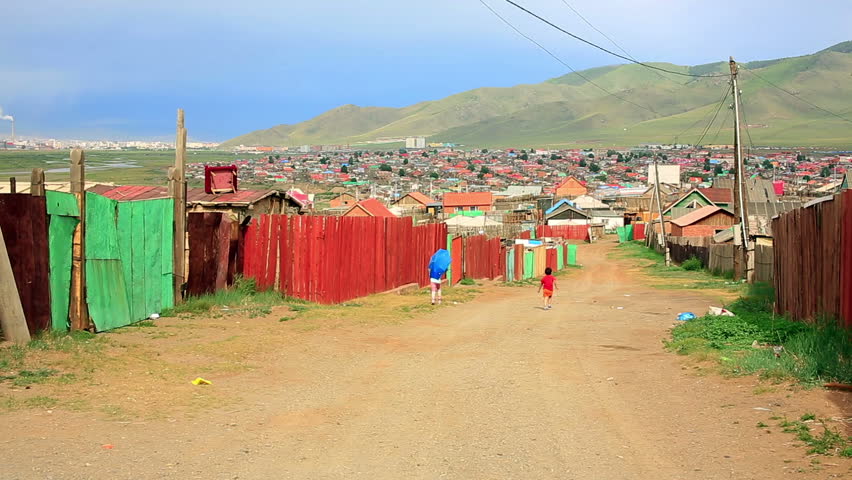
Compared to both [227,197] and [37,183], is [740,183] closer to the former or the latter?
[227,197]

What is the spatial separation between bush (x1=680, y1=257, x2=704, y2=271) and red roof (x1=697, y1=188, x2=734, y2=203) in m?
42.9

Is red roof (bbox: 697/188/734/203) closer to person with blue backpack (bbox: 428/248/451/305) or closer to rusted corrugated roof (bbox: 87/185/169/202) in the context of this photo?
person with blue backpack (bbox: 428/248/451/305)

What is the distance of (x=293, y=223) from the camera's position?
57.5 ft

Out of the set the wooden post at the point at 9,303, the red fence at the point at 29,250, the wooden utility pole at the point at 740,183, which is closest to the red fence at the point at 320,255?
the red fence at the point at 29,250

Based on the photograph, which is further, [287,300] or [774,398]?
[287,300]

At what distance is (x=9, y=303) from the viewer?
982 cm

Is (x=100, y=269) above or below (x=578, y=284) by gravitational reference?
above

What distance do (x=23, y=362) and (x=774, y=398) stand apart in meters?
8.20

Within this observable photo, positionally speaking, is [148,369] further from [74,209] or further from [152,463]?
[152,463]

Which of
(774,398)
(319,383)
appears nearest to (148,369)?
(319,383)

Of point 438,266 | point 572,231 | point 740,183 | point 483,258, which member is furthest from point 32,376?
point 572,231

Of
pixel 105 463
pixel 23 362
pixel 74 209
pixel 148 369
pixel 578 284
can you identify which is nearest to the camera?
pixel 105 463

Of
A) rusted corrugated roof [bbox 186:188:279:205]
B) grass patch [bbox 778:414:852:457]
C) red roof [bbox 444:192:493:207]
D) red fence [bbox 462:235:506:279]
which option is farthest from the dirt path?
red roof [bbox 444:192:493:207]

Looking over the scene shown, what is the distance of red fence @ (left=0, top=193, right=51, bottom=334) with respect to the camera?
1017 cm
